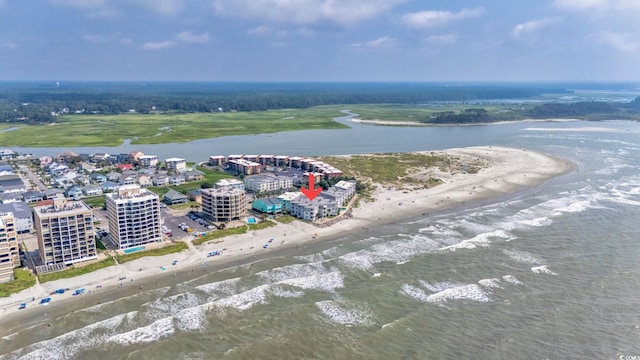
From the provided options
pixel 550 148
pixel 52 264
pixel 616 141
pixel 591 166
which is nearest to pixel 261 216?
pixel 52 264

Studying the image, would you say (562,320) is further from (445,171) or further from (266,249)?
(445,171)

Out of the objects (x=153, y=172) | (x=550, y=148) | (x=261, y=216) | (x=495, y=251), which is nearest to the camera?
(x=495, y=251)

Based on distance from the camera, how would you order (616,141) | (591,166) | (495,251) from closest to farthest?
(495,251) → (591,166) → (616,141)

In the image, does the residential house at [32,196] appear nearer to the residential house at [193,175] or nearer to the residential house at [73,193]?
the residential house at [73,193]

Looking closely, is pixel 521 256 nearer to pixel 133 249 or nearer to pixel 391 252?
pixel 391 252

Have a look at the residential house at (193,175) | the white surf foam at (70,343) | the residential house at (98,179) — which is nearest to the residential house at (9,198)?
the residential house at (98,179)

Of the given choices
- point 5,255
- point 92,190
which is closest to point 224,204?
point 5,255
